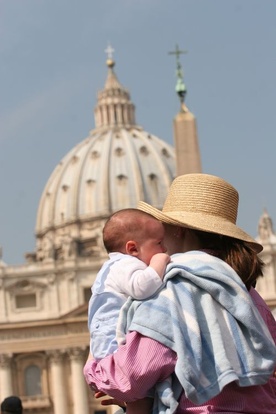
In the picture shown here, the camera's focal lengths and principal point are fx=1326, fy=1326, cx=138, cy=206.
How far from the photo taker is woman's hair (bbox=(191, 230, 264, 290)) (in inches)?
186

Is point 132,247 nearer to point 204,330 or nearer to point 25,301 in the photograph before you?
point 204,330

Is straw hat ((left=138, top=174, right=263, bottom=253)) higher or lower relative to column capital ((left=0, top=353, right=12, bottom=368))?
lower

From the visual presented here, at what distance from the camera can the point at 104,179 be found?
93875 mm

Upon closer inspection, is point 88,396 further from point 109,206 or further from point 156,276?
point 156,276

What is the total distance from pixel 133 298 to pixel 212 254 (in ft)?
1.51

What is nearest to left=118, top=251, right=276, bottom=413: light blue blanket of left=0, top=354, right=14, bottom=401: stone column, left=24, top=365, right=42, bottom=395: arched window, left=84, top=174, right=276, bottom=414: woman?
left=84, top=174, right=276, bottom=414: woman

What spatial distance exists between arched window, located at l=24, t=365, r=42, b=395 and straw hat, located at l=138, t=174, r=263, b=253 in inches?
2330

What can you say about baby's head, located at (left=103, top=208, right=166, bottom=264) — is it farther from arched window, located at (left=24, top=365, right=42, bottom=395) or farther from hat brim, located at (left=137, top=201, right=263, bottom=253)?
arched window, located at (left=24, top=365, right=42, bottom=395)

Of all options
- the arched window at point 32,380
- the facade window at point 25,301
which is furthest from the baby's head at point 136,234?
the facade window at point 25,301

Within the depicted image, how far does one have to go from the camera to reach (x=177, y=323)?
172 inches

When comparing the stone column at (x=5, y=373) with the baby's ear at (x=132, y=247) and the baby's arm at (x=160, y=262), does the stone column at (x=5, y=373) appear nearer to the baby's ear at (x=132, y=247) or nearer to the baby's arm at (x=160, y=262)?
the baby's ear at (x=132, y=247)

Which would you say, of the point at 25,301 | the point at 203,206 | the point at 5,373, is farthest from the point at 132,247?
the point at 25,301

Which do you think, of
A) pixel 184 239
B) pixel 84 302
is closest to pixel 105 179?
pixel 84 302

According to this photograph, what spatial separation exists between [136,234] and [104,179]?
292 ft
